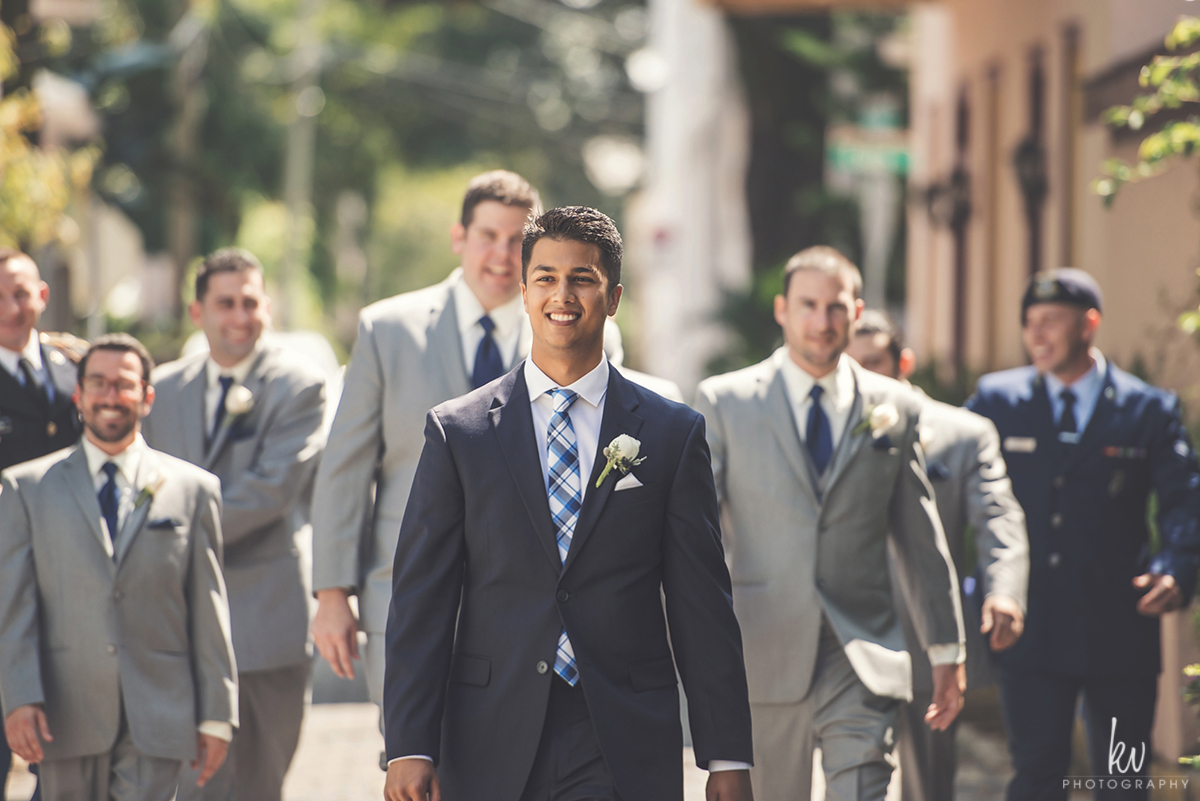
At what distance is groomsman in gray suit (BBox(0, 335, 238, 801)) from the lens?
221 inches

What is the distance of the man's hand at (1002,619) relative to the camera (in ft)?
20.1

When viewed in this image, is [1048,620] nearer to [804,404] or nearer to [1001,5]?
[804,404]

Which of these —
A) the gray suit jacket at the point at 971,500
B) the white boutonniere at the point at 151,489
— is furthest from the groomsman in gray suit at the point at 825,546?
the white boutonniere at the point at 151,489

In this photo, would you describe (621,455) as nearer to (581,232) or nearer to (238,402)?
(581,232)

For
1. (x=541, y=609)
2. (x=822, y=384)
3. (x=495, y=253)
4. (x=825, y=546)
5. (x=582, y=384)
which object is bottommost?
(x=541, y=609)

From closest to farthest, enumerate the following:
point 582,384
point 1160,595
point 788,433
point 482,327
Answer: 1. point 582,384
2. point 788,433
3. point 482,327
4. point 1160,595

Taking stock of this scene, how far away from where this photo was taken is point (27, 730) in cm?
543

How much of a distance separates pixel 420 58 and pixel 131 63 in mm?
24587

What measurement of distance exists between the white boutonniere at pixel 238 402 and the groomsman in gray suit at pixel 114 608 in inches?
37.7

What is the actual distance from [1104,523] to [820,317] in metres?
1.83

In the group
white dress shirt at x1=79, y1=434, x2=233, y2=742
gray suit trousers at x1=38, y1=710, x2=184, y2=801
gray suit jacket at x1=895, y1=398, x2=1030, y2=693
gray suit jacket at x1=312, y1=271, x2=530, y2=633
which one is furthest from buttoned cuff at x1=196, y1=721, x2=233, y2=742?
gray suit jacket at x1=895, y1=398, x2=1030, y2=693

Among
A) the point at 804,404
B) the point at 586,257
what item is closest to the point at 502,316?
the point at 804,404

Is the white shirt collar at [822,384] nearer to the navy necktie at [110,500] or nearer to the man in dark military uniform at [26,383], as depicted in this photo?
the navy necktie at [110,500]

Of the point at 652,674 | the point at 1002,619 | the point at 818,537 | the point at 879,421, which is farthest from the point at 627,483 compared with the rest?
the point at 1002,619
